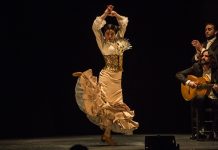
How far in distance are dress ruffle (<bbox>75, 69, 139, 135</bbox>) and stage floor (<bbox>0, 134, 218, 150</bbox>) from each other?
0.26 m

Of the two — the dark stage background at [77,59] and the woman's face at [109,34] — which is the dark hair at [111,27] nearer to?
the woman's face at [109,34]

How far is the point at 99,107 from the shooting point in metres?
7.23

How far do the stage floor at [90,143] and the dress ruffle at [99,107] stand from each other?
26 centimetres

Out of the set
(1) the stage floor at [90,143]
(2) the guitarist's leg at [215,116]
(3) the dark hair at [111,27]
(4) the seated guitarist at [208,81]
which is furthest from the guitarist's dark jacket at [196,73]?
(3) the dark hair at [111,27]

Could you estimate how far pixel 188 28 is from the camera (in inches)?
364

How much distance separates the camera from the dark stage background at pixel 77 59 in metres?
8.57

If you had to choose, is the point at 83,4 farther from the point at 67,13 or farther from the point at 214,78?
the point at 214,78

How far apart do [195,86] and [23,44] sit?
242 cm

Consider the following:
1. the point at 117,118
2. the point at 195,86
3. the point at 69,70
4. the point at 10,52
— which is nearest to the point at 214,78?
the point at 195,86

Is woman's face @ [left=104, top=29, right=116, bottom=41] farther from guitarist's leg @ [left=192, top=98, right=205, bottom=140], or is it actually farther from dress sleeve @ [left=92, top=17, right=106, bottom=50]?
guitarist's leg @ [left=192, top=98, right=205, bottom=140]

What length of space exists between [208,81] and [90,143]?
1696 mm

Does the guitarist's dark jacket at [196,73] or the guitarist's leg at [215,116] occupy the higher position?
the guitarist's dark jacket at [196,73]

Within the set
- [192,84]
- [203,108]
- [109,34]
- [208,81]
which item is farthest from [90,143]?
[208,81]

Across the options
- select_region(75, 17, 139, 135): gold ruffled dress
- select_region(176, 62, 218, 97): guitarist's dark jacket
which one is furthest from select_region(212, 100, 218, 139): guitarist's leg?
select_region(75, 17, 139, 135): gold ruffled dress
